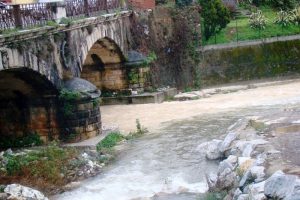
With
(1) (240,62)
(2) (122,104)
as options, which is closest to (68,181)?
(2) (122,104)

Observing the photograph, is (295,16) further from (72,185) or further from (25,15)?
(72,185)

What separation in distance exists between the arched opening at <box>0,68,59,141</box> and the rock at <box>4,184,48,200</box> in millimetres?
5224

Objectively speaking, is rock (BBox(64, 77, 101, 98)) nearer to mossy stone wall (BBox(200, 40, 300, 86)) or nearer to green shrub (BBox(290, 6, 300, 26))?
mossy stone wall (BBox(200, 40, 300, 86))

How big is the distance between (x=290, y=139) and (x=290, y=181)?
13.2 ft

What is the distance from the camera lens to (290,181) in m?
8.82

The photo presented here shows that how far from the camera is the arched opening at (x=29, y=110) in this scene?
1786cm

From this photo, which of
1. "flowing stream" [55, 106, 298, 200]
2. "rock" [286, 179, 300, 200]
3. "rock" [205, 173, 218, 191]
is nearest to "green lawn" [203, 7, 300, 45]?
"flowing stream" [55, 106, 298, 200]

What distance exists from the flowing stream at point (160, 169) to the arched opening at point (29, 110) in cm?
253

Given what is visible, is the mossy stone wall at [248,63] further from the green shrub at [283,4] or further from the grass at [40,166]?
the grass at [40,166]

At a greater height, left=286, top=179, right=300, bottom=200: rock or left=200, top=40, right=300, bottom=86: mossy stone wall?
left=200, top=40, right=300, bottom=86: mossy stone wall

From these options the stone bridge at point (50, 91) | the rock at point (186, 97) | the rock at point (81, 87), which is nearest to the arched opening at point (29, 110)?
the stone bridge at point (50, 91)

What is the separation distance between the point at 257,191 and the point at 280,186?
582mm

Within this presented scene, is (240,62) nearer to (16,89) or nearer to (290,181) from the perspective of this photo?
(16,89)

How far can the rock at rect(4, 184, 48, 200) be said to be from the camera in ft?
41.0
